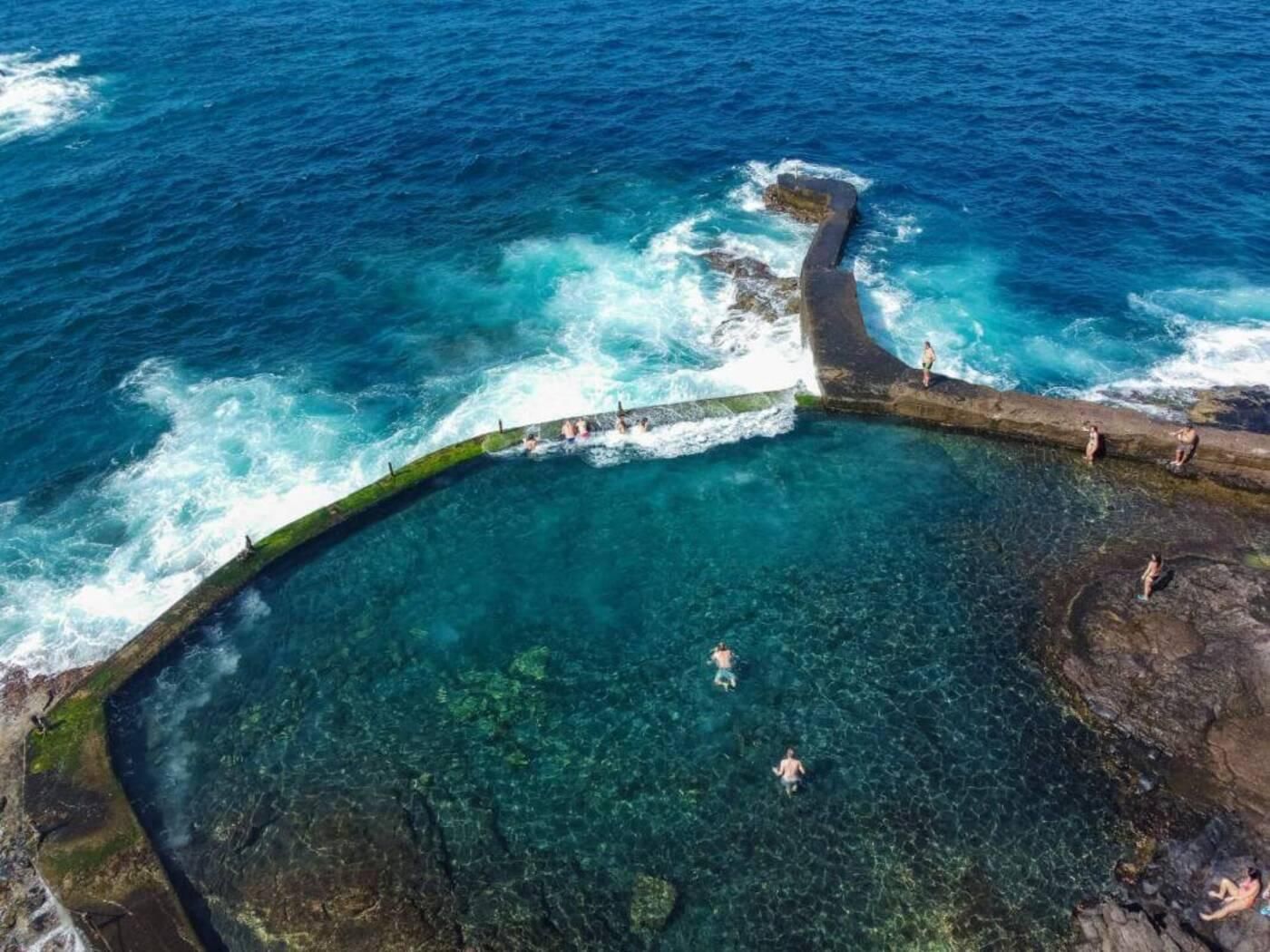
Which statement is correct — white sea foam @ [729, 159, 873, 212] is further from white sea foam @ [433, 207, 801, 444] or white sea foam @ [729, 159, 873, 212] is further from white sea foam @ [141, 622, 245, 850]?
white sea foam @ [141, 622, 245, 850]

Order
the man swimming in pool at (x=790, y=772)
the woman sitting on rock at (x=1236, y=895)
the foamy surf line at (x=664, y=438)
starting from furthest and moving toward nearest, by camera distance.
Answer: the foamy surf line at (x=664, y=438) → the man swimming in pool at (x=790, y=772) → the woman sitting on rock at (x=1236, y=895)

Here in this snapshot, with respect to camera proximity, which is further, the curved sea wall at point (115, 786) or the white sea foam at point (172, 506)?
the white sea foam at point (172, 506)

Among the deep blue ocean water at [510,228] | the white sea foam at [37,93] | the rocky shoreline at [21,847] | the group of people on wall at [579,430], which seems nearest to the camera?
the rocky shoreline at [21,847]

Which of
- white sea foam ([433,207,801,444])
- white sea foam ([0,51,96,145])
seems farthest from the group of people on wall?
white sea foam ([0,51,96,145])

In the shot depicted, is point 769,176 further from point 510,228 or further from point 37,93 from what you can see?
point 37,93

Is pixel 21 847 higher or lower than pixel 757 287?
lower

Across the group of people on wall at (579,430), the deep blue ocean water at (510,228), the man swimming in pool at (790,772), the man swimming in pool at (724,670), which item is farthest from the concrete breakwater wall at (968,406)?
the man swimming in pool at (790,772)

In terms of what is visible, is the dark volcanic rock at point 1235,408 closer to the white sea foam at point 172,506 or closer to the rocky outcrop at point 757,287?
the rocky outcrop at point 757,287

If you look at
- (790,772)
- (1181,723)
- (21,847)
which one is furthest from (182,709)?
(1181,723)
